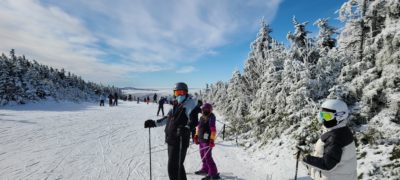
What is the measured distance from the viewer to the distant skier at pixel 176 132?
219 inches

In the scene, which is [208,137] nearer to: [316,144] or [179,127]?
[179,127]

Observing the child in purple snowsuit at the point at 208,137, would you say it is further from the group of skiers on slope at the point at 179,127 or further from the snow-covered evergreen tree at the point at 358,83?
the snow-covered evergreen tree at the point at 358,83

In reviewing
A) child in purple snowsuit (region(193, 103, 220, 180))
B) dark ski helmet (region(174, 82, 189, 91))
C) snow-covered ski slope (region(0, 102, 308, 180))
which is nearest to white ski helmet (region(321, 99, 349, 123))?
dark ski helmet (region(174, 82, 189, 91))

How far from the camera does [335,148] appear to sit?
10.6 ft

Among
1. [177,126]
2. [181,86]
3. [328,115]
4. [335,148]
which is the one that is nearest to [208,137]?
[177,126]

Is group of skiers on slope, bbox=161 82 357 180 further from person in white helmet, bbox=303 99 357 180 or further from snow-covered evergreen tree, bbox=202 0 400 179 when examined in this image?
snow-covered evergreen tree, bbox=202 0 400 179

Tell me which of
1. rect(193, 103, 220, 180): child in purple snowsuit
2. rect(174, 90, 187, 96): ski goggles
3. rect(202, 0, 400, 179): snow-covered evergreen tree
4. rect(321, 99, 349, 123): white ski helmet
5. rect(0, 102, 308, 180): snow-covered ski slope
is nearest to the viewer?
rect(321, 99, 349, 123): white ski helmet

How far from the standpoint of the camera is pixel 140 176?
7.34 metres

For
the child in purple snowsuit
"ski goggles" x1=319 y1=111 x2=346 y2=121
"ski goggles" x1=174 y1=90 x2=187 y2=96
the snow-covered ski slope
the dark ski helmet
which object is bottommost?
the snow-covered ski slope

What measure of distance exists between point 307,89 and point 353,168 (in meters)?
6.36

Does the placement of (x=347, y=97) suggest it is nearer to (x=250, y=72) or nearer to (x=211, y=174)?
(x=211, y=174)

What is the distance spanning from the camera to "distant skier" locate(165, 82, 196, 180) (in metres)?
5.55

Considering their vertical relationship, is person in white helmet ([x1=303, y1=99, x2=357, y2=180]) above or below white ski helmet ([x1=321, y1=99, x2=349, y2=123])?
below

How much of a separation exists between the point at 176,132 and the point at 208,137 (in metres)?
2.00
